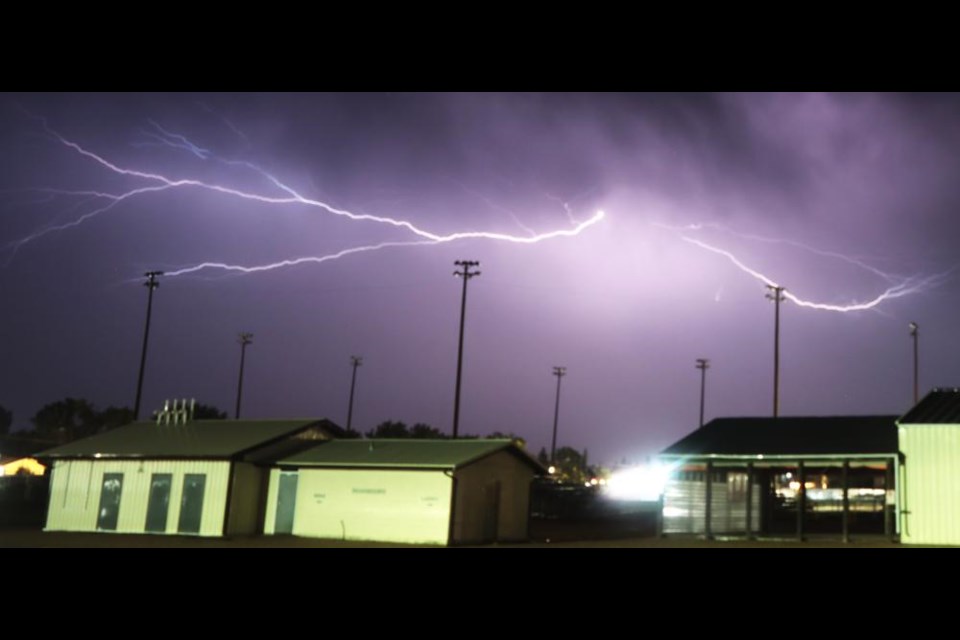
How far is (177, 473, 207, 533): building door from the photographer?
2755cm

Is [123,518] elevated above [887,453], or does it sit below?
below

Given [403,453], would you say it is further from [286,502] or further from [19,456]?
[19,456]

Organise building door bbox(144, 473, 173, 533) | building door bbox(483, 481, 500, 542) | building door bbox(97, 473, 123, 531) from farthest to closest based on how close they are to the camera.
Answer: building door bbox(97, 473, 123, 531)
building door bbox(144, 473, 173, 533)
building door bbox(483, 481, 500, 542)

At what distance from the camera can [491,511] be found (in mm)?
27516

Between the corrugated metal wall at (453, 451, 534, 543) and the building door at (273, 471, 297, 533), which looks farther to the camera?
the building door at (273, 471, 297, 533)

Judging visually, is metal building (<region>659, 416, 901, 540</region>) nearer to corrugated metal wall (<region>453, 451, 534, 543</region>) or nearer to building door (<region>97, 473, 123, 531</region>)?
corrugated metal wall (<region>453, 451, 534, 543</region>)

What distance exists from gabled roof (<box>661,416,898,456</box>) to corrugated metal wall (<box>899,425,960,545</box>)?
0.80m

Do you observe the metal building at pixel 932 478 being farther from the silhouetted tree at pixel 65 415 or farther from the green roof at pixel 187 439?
the silhouetted tree at pixel 65 415

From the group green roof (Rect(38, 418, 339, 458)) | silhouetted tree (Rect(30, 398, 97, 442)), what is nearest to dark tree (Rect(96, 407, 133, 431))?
silhouetted tree (Rect(30, 398, 97, 442))
